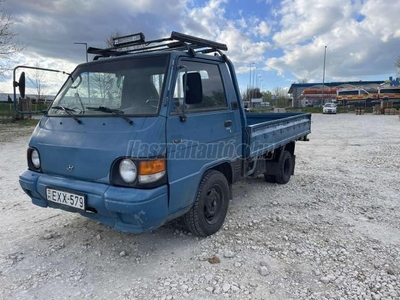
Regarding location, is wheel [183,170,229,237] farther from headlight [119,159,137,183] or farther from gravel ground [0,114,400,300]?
headlight [119,159,137,183]

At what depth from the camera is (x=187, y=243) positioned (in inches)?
136

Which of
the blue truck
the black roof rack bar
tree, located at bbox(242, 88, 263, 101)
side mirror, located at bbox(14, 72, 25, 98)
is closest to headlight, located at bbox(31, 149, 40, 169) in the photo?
the blue truck

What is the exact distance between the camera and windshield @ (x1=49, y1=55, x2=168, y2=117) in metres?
3.07

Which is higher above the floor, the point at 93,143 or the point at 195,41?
the point at 195,41

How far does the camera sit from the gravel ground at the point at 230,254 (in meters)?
2.67

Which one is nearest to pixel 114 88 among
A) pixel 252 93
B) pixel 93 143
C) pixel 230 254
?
pixel 93 143

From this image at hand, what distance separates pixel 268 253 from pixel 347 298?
0.90m

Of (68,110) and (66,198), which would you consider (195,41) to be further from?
(66,198)

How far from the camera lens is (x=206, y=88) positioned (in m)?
3.51

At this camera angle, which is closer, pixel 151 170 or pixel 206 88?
pixel 151 170

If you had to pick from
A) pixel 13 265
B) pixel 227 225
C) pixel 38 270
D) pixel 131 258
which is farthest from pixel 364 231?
pixel 13 265

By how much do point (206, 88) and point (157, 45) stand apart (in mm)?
913

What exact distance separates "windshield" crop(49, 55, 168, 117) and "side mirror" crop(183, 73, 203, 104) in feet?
0.95

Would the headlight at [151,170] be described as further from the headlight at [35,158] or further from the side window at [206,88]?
the headlight at [35,158]
